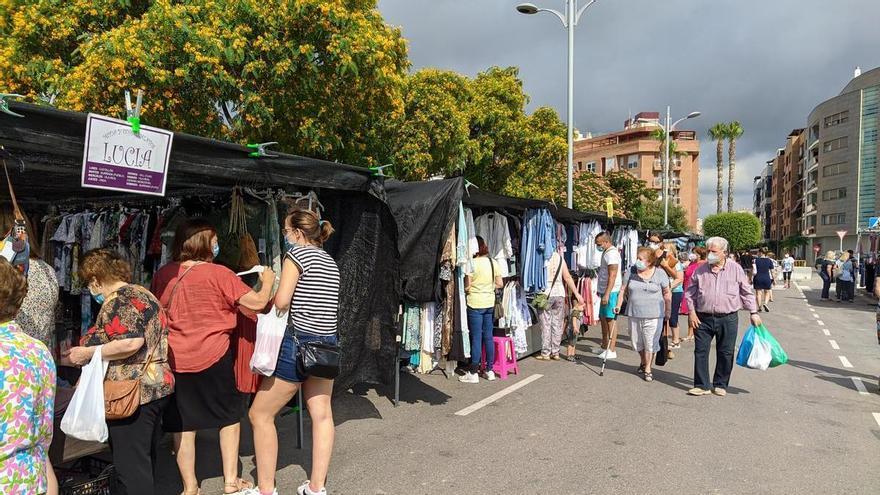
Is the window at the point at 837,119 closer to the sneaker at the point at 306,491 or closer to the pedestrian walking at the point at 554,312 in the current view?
the pedestrian walking at the point at 554,312

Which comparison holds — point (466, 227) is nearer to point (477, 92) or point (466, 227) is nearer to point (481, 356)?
point (481, 356)

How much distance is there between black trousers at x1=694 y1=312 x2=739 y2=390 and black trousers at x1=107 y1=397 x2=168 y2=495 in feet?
19.2

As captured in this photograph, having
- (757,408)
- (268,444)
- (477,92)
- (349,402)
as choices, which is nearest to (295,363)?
(268,444)

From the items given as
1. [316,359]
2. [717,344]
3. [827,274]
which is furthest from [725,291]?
[827,274]

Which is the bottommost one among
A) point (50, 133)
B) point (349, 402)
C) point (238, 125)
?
point (349, 402)

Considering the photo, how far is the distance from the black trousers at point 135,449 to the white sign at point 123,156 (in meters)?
1.30

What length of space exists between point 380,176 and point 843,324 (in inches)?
564

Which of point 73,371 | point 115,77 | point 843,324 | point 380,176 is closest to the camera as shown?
point 73,371

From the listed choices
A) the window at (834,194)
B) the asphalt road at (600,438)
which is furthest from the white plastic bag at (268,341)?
the window at (834,194)

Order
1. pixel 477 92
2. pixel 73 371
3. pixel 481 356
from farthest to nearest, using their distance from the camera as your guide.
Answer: pixel 477 92
pixel 481 356
pixel 73 371

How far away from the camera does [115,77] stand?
816cm

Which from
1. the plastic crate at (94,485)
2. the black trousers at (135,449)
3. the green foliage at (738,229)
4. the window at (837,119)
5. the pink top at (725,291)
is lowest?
the plastic crate at (94,485)

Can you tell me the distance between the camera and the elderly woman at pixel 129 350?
312 cm

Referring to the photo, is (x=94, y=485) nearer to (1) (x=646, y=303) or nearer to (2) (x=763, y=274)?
(1) (x=646, y=303)
